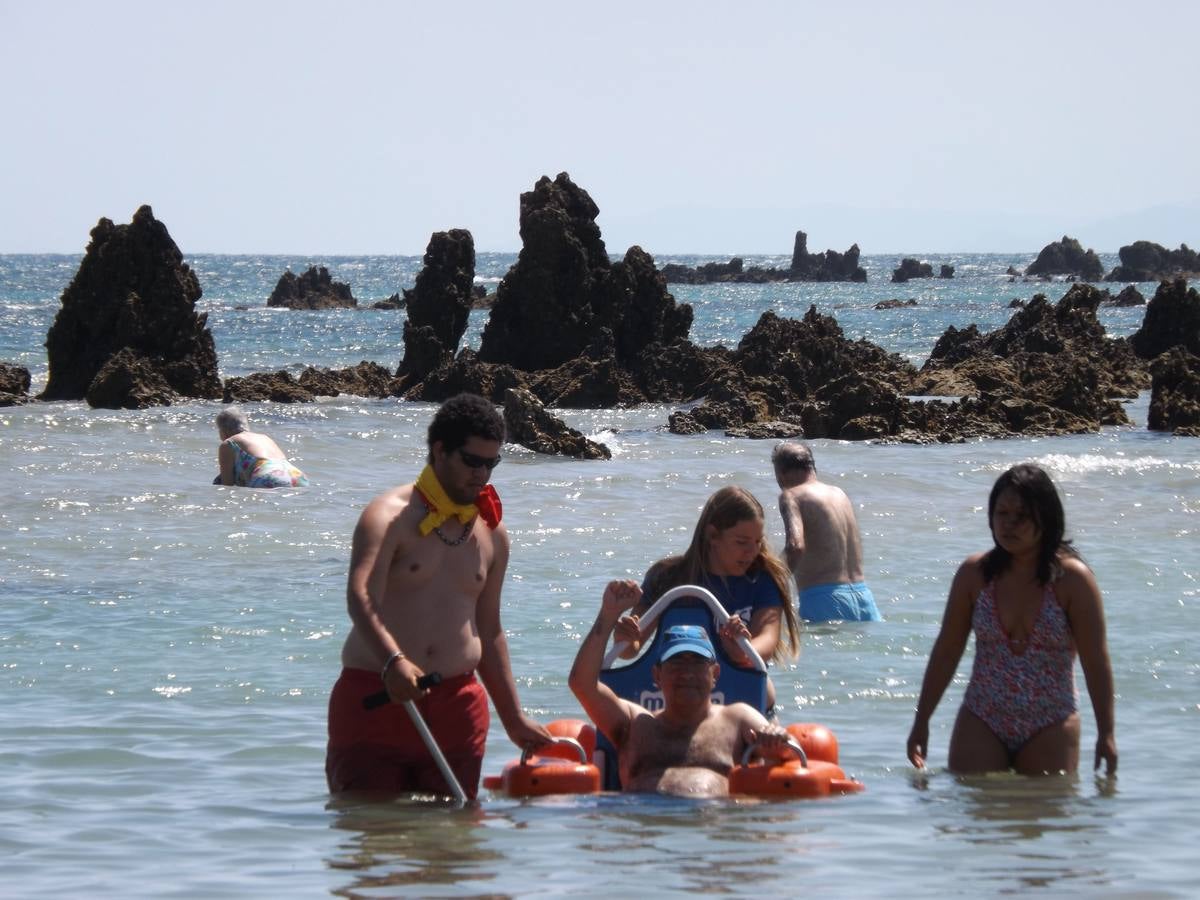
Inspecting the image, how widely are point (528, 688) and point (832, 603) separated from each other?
1.90 meters

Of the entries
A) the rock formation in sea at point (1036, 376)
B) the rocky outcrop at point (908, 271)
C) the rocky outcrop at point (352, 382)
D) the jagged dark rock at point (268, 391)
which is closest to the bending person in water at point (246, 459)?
the rock formation in sea at point (1036, 376)

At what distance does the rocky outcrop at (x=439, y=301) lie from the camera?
32844 mm

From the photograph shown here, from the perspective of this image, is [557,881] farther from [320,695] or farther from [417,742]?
[320,695]

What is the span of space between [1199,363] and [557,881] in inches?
904

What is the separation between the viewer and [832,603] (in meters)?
10.2

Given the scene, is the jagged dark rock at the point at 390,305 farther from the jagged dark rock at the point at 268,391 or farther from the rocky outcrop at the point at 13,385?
the rocky outcrop at the point at 13,385

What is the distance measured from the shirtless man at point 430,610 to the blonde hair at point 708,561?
3.73 feet

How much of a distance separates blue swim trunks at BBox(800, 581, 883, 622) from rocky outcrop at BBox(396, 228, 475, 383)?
22817mm

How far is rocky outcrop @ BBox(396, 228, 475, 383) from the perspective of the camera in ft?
108

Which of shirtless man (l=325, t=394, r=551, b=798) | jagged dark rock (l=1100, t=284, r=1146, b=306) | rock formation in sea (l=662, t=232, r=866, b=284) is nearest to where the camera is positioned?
shirtless man (l=325, t=394, r=551, b=798)

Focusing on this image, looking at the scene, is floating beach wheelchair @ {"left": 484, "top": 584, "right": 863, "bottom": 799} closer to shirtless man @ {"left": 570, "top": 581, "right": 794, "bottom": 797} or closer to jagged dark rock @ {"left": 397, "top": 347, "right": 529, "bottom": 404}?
shirtless man @ {"left": 570, "top": 581, "right": 794, "bottom": 797}

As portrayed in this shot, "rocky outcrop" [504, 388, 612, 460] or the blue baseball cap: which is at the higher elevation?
the blue baseball cap

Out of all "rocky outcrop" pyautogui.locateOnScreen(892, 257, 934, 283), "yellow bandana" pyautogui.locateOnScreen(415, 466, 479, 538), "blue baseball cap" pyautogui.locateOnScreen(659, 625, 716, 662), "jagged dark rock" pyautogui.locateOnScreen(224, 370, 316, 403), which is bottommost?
"jagged dark rock" pyautogui.locateOnScreen(224, 370, 316, 403)

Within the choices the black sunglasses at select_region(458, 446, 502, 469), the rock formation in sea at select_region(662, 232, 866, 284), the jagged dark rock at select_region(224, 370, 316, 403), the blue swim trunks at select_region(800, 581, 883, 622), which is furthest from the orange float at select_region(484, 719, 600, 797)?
the rock formation in sea at select_region(662, 232, 866, 284)
